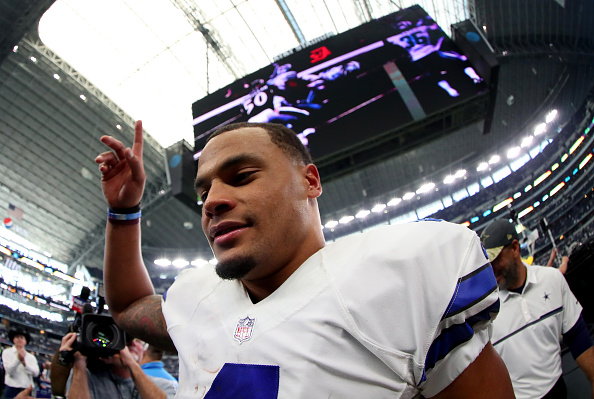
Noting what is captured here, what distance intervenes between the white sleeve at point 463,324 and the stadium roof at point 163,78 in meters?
9.62

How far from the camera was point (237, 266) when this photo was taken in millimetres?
902

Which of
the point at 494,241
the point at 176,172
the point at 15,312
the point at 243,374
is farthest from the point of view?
the point at 15,312

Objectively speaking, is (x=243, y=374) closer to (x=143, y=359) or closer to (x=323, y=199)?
(x=143, y=359)

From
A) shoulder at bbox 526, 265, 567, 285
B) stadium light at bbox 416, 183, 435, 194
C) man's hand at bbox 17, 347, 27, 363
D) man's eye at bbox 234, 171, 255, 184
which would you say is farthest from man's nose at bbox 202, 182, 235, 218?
stadium light at bbox 416, 183, 435, 194

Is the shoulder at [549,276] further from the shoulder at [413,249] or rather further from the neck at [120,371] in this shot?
the neck at [120,371]

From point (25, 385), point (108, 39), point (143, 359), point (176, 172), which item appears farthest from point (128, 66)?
point (143, 359)

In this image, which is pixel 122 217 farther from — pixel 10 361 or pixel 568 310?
pixel 10 361

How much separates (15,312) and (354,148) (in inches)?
743

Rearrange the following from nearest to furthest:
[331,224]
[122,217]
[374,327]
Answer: [374,327], [122,217], [331,224]

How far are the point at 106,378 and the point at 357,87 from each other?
6.08 meters

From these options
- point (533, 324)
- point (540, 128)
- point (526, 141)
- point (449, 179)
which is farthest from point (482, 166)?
point (533, 324)

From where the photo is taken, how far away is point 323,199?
18844mm

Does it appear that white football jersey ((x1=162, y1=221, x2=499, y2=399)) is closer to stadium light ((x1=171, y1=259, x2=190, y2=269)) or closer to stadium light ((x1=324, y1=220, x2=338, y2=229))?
stadium light ((x1=324, y1=220, x2=338, y2=229))

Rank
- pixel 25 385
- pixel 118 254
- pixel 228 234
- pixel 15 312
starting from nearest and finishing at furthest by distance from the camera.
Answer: pixel 228 234, pixel 118 254, pixel 25 385, pixel 15 312
